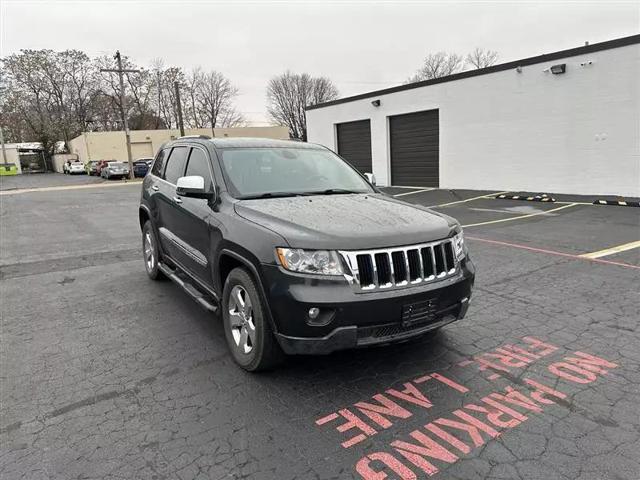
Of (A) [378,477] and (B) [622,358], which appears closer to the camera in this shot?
(A) [378,477]

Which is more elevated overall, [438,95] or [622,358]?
[438,95]

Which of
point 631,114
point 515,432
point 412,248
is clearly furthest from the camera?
point 631,114

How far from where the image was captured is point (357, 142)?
75.9 feet

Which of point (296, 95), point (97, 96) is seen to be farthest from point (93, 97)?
point (296, 95)

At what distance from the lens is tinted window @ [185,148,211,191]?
4.29 m

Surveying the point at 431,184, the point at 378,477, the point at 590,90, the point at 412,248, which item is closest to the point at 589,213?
the point at 590,90

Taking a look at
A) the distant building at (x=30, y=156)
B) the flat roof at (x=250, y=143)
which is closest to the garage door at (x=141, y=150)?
the distant building at (x=30, y=156)

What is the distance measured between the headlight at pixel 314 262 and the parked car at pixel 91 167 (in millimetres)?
46908

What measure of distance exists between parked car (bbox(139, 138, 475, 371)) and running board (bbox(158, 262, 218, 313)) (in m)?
0.02

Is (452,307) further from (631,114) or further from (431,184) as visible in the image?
(431,184)

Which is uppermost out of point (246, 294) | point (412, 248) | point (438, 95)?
point (438, 95)

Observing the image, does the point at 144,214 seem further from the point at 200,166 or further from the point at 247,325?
the point at 247,325

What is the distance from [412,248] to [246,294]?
1.26 metres

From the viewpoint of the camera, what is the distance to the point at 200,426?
2900mm
